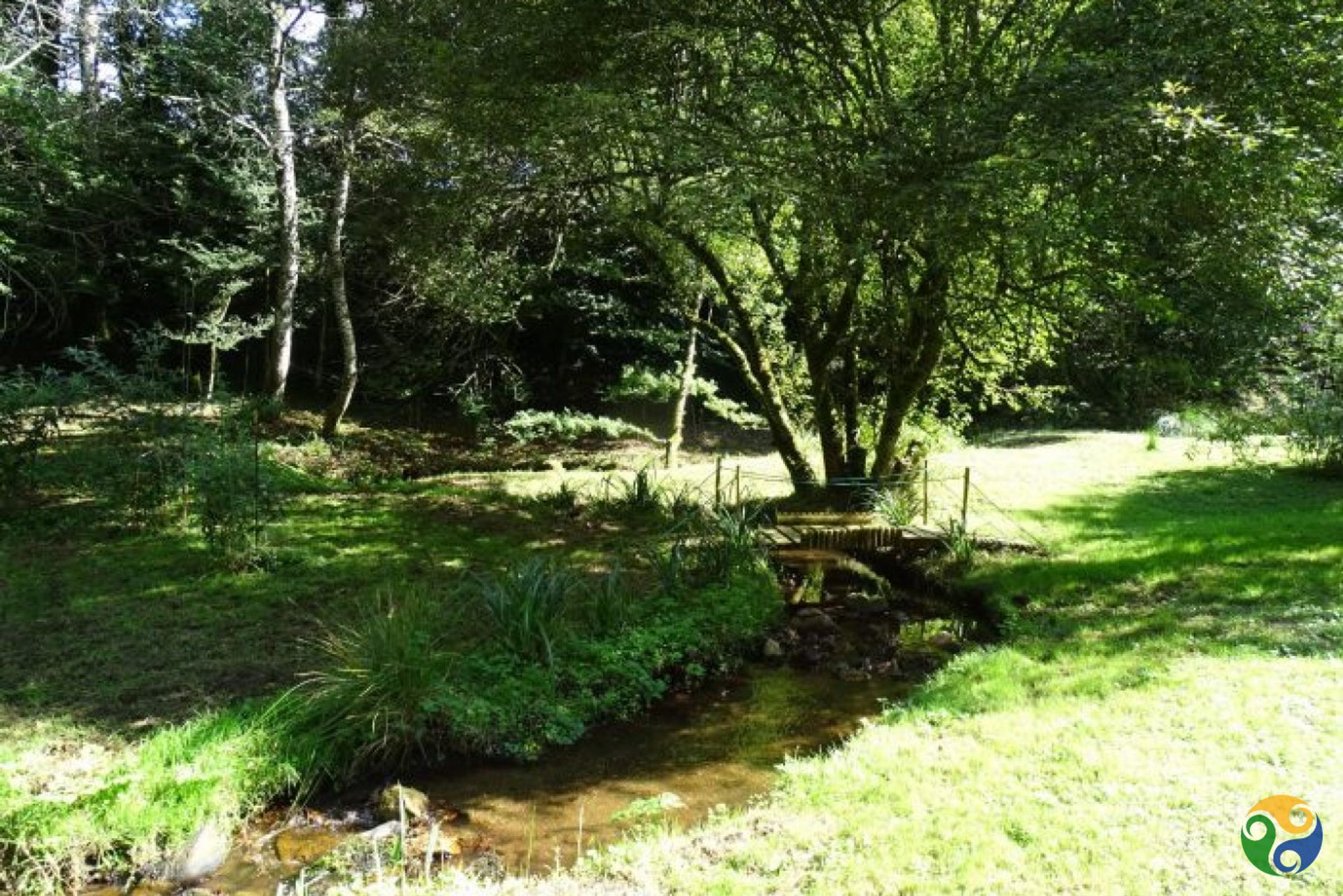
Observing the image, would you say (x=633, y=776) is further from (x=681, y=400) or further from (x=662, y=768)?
(x=681, y=400)

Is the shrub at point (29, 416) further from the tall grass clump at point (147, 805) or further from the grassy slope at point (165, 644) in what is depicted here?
the tall grass clump at point (147, 805)

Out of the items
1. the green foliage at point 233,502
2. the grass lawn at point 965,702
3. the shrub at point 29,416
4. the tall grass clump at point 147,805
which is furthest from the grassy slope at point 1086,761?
the shrub at point 29,416

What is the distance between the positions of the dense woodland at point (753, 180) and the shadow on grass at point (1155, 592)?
156 centimetres

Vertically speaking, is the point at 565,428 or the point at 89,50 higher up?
the point at 89,50

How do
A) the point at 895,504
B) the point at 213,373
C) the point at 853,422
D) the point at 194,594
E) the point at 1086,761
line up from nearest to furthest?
the point at 1086,761
the point at 194,594
the point at 895,504
the point at 853,422
the point at 213,373

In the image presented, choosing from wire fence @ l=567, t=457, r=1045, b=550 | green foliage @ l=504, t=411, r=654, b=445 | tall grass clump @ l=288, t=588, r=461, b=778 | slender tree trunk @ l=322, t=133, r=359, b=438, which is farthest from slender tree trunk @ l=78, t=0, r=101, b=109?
tall grass clump @ l=288, t=588, r=461, b=778

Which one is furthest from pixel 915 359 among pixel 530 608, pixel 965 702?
pixel 530 608

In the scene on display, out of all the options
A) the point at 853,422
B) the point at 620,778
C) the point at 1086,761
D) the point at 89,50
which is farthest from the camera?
the point at 89,50

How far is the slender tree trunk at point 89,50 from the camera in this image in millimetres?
12031

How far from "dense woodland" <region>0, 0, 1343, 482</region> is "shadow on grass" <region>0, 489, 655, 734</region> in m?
2.23

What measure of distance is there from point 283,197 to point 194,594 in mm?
9249

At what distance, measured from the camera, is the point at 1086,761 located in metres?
3.88

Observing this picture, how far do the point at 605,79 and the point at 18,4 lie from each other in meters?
10.4

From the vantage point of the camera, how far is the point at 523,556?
27.1ft
